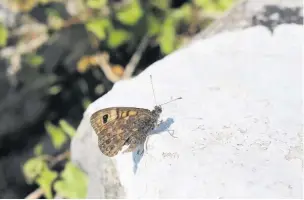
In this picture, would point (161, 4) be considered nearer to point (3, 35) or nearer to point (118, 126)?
point (3, 35)

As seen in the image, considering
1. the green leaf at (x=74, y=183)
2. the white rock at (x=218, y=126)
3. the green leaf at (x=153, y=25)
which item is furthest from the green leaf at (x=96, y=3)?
the green leaf at (x=74, y=183)

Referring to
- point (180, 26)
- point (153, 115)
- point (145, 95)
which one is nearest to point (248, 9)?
point (180, 26)

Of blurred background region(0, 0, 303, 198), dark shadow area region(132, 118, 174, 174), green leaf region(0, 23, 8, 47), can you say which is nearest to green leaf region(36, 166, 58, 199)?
blurred background region(0, 0, 303, 198)

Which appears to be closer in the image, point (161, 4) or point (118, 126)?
point (118, 126)

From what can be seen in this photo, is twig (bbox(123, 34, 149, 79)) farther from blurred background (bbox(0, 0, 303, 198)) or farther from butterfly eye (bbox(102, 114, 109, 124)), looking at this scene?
butterfly eye (bbox(102, 114, 109, 124))

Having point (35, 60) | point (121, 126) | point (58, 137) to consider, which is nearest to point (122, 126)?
point (121, 126)
